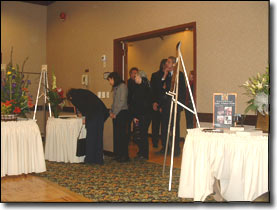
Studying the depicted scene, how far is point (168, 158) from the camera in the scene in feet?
18.9

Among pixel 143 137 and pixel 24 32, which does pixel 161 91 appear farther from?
pixel 24 32

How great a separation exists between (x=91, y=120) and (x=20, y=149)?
1.32 m

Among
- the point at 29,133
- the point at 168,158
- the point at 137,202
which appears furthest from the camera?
the point at 168,158

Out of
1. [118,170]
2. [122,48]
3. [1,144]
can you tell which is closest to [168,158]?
[118,170]

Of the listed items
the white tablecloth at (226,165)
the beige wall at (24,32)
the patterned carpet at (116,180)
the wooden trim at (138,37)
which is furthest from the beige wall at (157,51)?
the white tablecloth at (226,165)

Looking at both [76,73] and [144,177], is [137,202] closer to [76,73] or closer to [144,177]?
[144,177]

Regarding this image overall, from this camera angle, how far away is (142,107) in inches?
220

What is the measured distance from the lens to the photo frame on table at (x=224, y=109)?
3.10 metres

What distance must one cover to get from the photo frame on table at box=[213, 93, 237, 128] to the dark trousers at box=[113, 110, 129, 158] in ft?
8.09

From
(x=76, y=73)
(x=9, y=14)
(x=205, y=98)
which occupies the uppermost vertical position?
(x=9, y=14)

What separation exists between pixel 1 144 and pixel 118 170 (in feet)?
5.72

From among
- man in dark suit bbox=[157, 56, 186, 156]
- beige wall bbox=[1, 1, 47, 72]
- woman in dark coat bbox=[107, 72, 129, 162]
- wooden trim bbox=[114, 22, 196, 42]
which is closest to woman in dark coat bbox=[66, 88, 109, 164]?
woman in dark coat bbox=[107, 72, 129, 162]

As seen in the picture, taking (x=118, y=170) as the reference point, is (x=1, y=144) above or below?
above

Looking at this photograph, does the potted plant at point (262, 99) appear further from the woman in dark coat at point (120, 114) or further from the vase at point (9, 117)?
the vase at point (9, 117)
